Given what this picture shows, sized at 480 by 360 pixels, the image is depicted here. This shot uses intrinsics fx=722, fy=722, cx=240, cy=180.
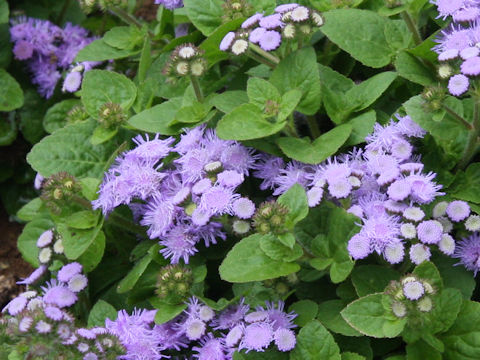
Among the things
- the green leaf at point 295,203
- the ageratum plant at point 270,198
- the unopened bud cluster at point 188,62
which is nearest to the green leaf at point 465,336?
the ageratum plant at point 270,198

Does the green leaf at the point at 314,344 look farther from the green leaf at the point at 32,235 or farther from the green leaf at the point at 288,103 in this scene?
the green leaf at the point at 32,235

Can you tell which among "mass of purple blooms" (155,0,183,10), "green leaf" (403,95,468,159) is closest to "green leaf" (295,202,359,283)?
"green leaf" (403,95,468,159)

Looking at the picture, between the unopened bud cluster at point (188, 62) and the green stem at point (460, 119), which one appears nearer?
the green stem at point (460, 119)

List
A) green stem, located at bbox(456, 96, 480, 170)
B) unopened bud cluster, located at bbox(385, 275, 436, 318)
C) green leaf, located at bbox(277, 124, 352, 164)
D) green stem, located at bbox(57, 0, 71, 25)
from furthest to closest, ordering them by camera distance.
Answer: green stem, located at bbox(57, 0, 71, 25) < green leaf, located at bbox(277, 124, 352, 164) < green stem, located at bbox(456, 96, 480, 170) < unopened bud cluster, located at bbox(385, 275, 436, 318)

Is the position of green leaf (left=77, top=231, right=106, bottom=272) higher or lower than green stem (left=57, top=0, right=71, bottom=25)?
lower

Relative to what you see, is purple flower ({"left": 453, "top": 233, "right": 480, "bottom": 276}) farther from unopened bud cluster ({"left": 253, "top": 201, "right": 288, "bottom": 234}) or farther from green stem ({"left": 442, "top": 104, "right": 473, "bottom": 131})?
unopened bud cluster ({"left": 253, "top": 201, "right": 288, "bottom": 234})

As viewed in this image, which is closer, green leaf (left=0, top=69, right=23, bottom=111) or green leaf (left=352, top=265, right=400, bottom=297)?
green leaf (left=352, top=265, right=400, bottom=297)

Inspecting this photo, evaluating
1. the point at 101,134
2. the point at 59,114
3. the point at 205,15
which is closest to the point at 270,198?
the point at 101,134
